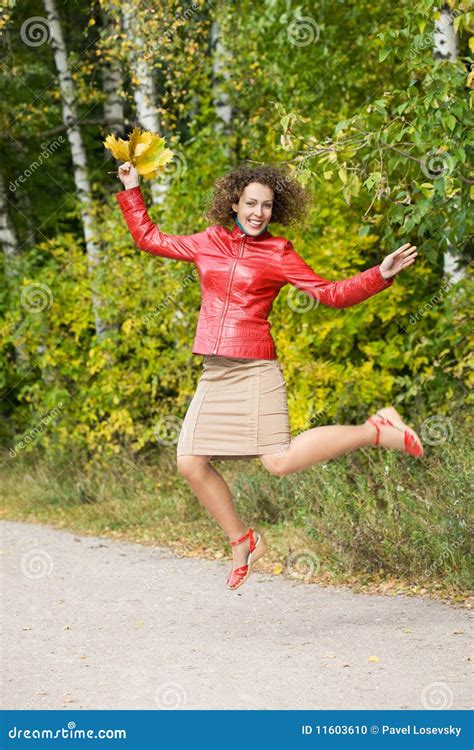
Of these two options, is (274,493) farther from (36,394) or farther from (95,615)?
(36,394)

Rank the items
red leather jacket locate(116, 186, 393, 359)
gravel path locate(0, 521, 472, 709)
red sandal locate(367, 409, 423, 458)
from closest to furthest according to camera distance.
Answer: gravel path locate(0, 521, 472, 709) → red sandal locate(367, 409, 423, 458) → red leather jacket locate(116, 186, 393, 359)

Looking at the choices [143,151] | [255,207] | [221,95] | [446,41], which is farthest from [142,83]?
[255,207]

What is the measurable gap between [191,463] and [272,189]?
1488 millimetres

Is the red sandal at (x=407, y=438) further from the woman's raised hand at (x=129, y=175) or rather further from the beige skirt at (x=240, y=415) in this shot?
the woman's raised hand at (x=129, y=175)

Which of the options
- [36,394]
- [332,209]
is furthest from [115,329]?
[332,209]

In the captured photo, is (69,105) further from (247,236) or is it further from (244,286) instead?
(244,286)

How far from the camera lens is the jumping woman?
576cm

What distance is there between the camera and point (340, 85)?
471 inches

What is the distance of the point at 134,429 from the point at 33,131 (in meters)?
5.22

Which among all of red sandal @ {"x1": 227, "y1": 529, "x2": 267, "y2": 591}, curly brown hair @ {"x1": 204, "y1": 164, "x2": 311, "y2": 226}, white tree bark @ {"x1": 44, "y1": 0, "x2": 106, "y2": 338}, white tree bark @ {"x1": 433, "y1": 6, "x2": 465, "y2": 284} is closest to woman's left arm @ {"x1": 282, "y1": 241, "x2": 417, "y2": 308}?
curly brown hair @ {"x1": 204, "y1": 164, "x2": 311, "y2": 226}

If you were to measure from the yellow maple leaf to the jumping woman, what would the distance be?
0.19 feet

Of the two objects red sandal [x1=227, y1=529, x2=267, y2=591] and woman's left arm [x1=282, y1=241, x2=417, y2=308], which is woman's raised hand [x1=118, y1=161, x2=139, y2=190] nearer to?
woman's left arm [x1=282, y1=241, x2=417, y2=308]

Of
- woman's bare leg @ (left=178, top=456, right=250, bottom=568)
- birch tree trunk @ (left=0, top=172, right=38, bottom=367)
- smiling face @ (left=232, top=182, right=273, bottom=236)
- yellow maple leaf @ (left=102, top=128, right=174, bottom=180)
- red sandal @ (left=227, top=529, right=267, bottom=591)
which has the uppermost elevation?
yellow maple leaf @ (left=102, top=128, right=174, bottom=180)

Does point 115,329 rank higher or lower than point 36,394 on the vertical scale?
higher
